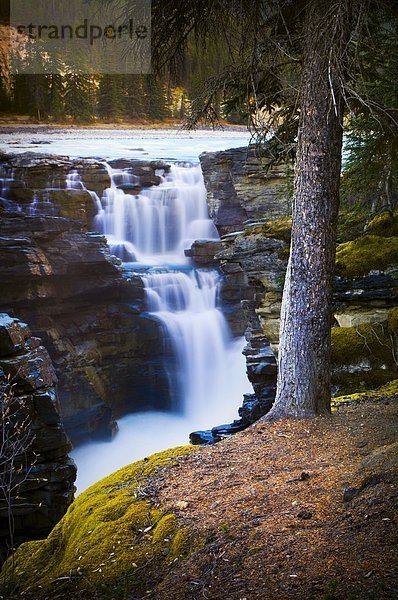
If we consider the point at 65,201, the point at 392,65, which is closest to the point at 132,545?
the point at 392,65

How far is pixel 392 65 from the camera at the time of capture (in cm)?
767

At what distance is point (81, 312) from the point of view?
19922 millimetres

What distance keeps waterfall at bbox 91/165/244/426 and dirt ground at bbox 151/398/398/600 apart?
1235 cm

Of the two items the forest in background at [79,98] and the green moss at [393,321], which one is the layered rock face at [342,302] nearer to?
the green moss at [393,321]

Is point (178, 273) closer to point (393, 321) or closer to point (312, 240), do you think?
point (393, 321)

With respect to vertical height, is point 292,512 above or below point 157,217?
below

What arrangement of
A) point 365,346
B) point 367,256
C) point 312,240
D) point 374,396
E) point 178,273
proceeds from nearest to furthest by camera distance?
1. point 312,240
2. point 374,396
3. point 365,346
4. point 367,256
5. point 178,273

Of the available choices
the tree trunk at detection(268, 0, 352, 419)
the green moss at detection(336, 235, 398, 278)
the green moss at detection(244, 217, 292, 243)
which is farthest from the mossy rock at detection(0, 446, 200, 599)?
the green moss at detection(244, 217, 292, 243)

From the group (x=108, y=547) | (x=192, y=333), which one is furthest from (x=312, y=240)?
(x=192, y=333)

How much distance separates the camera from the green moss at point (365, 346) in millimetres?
7984

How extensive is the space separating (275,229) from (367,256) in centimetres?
236

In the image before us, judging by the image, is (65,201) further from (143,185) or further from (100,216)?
(143,185)

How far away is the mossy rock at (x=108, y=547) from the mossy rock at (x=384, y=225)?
A: 19.6 ft

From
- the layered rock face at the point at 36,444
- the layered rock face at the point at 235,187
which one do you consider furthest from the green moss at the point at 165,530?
the layered rock face at the point at 235,187
